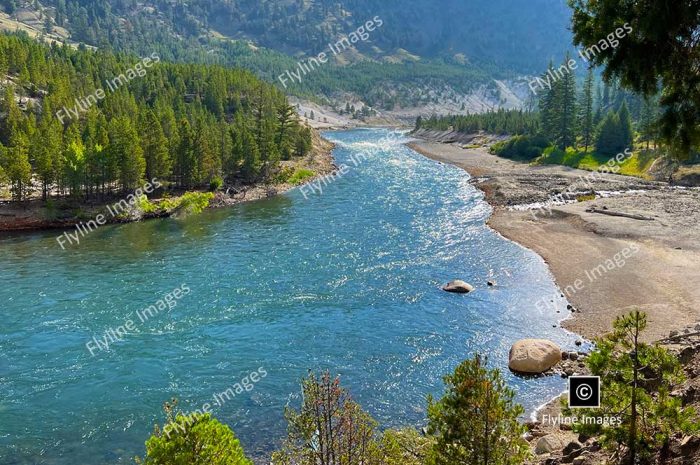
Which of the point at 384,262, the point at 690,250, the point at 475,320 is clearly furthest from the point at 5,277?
the point at 690,250

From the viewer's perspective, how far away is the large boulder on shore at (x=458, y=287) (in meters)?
44.4

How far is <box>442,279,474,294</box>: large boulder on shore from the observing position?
146 feet

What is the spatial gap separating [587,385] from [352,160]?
121244mm

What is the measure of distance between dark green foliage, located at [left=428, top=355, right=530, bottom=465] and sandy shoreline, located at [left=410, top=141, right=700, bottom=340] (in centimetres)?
2421

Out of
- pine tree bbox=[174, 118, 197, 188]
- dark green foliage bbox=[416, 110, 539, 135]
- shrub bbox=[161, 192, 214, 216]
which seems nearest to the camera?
shrub bbox=[161, 192, 214, 216]

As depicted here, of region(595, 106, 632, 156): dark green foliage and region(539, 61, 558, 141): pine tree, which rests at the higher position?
region(539, 61, 558, 141): pine tree

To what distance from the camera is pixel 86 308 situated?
41.6 meters

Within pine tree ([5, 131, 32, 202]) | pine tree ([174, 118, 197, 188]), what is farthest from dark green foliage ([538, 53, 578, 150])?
pine tree ([5, 131, 32, 202])

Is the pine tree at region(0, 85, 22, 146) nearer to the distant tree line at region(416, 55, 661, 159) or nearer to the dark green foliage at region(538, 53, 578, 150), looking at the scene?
the distant tree line at region(416, 55, 661, 159)

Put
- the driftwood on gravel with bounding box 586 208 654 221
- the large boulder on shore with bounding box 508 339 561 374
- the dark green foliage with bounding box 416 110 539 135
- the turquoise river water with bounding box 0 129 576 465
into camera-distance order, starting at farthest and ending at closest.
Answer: the dark green foliage with bounding box 416 110 539 135, the driftwood on gravel with bounding box 586 208 654 221, the large boulder on shore with bounding box 508 339 561 374, the turquoise river water with bounding box 0 129 576 465

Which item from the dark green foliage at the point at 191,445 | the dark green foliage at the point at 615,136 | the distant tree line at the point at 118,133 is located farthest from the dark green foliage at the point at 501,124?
the dark green foliage at the point at 191,445

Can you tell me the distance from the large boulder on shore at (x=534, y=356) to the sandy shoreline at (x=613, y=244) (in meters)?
4.87

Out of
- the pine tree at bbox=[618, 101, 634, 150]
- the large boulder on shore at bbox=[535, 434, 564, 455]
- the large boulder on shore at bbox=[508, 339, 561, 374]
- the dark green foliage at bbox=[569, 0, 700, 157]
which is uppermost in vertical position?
the dark green foliage at bbox=[569, 0, 700, 157]

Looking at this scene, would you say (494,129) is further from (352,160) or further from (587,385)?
(587,385)
